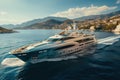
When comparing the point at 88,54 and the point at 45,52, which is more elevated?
the point at 45,52

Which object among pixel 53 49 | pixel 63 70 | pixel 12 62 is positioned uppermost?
pixel 53 49

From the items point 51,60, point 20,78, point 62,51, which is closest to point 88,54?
point 62,51

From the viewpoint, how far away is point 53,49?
30.3 metres

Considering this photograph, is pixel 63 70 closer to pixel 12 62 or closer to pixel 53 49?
pixel 53 49

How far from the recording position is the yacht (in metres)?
28.3

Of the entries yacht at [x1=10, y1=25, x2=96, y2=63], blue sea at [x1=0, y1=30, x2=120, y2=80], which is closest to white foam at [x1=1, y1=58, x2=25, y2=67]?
blue sea at [x1=0, y1=30, x2=120, y2=80]

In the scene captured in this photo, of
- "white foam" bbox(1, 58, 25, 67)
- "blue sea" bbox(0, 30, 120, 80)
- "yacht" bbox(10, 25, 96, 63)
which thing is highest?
"yacht" bbox(10, 25, 96, 63)

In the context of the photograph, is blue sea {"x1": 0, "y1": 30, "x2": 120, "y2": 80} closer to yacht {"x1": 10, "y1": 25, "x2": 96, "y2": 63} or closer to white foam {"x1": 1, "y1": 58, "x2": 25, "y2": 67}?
white foam {"x1": 1, "y1": 58, "x2": 25, "y2": 67}

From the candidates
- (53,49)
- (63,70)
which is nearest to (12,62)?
(53,49)

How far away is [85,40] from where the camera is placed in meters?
41.2

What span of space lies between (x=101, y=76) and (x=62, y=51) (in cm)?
1105

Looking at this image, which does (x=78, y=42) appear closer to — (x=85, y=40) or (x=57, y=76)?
(x=85, y=40)

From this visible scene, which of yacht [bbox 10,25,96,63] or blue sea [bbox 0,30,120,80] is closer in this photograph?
blue sea [bbox 0,30,120,80]

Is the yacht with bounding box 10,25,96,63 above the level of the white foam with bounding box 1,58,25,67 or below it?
above
